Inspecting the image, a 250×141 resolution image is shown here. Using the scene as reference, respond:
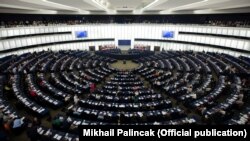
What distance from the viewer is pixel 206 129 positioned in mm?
7129

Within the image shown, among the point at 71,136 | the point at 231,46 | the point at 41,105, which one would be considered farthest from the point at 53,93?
the point at 231,46

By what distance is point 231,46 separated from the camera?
42.2 metres

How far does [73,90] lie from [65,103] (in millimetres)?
2827

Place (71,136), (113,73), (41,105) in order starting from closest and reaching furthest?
1. (71,136)
2. (41,105)
3. (113,73)

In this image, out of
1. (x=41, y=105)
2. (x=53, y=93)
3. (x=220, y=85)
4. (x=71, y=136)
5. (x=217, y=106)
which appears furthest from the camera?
(x=220, y=85)

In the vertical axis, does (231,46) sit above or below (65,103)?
above

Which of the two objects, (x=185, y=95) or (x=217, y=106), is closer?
(x=217, y=106)

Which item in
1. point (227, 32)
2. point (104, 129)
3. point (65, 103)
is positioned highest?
point (227, 32)

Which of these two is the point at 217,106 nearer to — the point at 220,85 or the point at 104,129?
the point at 220,85

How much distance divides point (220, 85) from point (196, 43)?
27.0m

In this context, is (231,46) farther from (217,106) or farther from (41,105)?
(41,105)

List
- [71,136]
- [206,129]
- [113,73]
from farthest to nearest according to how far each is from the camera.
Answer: [113,73] → [71,136] → [206,129]

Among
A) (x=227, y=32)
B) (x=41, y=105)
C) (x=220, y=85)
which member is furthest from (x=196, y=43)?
(x=41, y=105)

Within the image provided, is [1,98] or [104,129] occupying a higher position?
[104,129]
